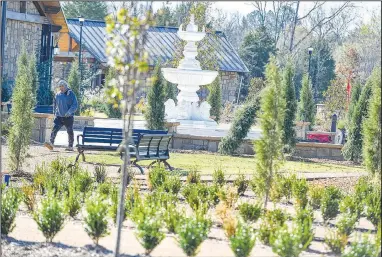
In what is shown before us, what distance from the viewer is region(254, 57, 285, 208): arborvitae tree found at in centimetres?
961

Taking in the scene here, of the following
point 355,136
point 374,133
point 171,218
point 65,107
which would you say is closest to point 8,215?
point 171,218

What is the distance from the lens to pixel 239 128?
19.0 meters

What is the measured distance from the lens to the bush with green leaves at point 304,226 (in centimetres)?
791

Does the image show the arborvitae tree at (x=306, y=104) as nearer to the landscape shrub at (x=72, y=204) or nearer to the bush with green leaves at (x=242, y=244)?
the landscape shrub at (x=72, y=204)

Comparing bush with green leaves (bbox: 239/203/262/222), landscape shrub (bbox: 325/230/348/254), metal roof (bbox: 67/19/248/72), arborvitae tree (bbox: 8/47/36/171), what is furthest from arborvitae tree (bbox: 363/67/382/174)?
metal roof (bbox: 67/19/248/72)

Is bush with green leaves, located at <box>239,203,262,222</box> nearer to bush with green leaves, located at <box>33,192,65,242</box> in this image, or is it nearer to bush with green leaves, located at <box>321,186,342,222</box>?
bush with green leaves, located at <box>321,186,342,222</box>

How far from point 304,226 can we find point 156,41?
26854 millimetres

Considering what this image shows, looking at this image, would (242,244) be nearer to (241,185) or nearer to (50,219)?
(50,219)

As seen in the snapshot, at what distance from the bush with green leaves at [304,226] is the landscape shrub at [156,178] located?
3.27 meters

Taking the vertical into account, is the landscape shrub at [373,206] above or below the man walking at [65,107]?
below

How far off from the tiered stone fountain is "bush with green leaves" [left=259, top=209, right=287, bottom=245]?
1415 cm

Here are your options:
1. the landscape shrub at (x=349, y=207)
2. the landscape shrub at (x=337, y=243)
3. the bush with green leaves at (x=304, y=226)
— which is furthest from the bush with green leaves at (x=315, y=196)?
the landscape shrub at (x=337, y=243)

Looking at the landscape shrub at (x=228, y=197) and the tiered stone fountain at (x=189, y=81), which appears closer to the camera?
the landscape shrub at (x=228, y=197)

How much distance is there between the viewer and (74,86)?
2764 cm
